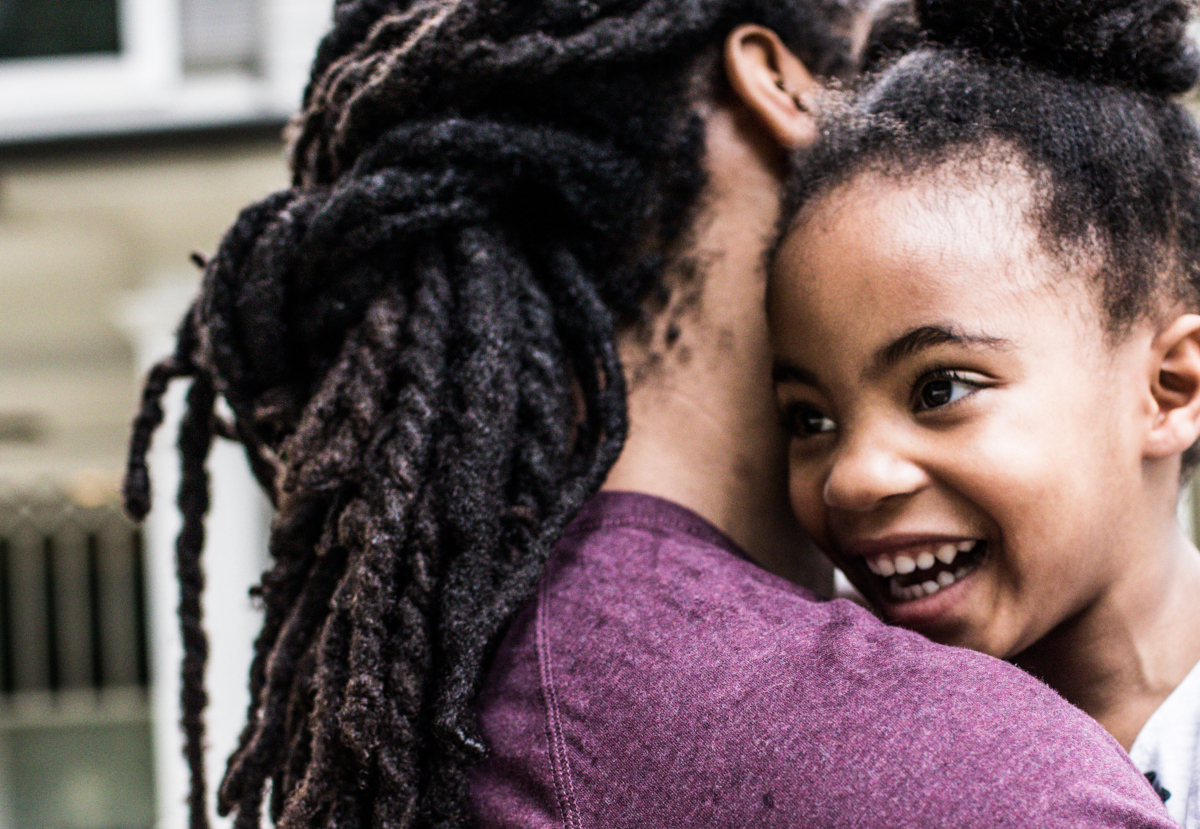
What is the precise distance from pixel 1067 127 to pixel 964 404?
37cm

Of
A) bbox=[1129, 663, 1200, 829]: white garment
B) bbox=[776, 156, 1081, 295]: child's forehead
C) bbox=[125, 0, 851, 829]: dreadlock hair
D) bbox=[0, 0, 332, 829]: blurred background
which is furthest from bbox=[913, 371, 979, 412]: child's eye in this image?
bbox=[0, 0, 332, 829]: blurred background

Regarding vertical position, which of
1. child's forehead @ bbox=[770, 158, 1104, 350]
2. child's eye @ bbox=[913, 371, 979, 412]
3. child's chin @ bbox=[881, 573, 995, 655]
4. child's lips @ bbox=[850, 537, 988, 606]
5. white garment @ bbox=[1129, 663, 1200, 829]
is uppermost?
child's forehead @ bbox=[770, 158, 1104, 350]

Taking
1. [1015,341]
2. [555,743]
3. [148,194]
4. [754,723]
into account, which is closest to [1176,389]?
[1015,341]

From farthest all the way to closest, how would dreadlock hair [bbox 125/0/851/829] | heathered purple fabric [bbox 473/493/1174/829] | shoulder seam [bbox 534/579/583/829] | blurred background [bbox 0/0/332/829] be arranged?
1. blurred background [bbox 0/0/332/829]
2. dreadlock hair [bbox 125/0/851/829]
3. shoulder seam [bbox 534/579/583/829]
4. heathered purple fabric [bbox 473/493/1174/829]

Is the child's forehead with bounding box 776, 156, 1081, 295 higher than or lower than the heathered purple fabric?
higher

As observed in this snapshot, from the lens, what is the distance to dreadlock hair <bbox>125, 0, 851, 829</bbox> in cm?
106

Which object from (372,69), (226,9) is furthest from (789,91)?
(226,9)

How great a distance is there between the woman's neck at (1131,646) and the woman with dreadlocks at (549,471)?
1.24 feet

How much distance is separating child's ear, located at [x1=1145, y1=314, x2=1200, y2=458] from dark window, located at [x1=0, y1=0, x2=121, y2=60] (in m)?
4.63

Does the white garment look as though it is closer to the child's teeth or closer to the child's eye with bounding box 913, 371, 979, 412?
the child's teeth

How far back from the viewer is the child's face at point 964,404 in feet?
3.98

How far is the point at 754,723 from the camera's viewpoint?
2.96 ft

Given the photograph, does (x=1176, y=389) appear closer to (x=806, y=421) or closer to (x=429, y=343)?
(x=806, y=421)

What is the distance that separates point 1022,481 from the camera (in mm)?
1211
